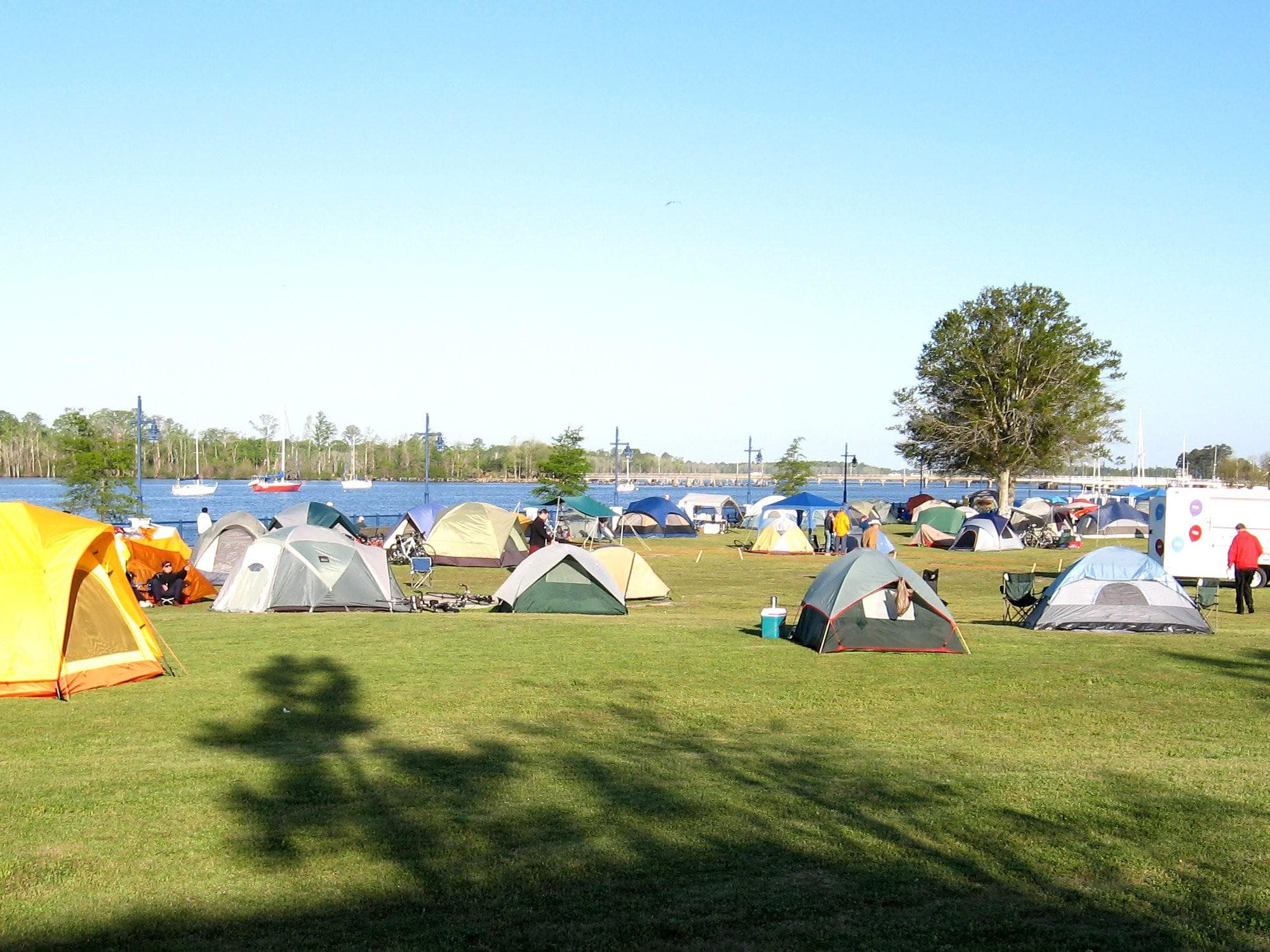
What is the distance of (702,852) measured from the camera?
7773mm

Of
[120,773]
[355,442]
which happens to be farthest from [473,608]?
[355,442]

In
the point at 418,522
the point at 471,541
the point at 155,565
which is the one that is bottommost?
the point at 471,541

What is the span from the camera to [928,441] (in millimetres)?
61531

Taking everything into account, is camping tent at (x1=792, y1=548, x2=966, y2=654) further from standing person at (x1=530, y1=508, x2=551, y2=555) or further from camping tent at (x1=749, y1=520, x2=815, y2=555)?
camping tent at (x1=749, y1=520, x2=815, y2=555)

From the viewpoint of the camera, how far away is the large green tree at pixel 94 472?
40344mm

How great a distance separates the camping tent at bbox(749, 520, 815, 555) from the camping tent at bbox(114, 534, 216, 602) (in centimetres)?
2289

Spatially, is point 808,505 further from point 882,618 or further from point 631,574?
point 882,618

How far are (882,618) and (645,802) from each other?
9419 mm

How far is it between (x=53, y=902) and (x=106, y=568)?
856 centimetres

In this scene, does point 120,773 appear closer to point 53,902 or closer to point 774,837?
point 53,902

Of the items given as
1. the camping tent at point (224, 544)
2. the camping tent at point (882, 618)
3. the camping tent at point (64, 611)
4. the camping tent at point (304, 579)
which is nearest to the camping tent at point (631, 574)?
the camping tent at point (304, 579)

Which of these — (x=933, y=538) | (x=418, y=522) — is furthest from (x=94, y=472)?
(x=933, y=538)

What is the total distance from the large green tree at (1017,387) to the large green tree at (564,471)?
61.1 ft

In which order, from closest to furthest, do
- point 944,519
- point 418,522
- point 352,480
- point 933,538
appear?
point 418,522, point 933,538, point 944,519, point 352,480
